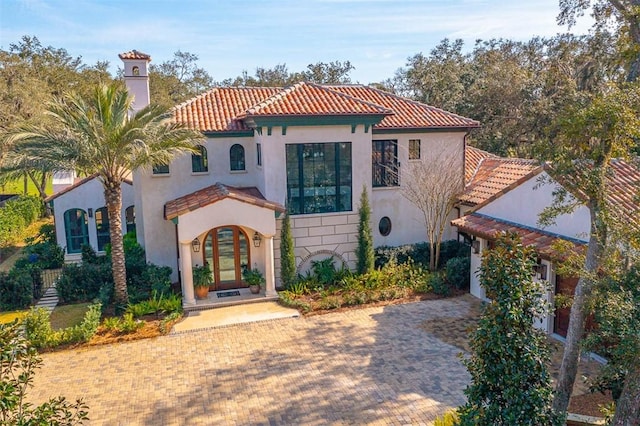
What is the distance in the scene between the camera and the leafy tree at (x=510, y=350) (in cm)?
723

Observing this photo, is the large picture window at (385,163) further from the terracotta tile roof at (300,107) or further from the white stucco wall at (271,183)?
the terracotta tile roof at (300,107)

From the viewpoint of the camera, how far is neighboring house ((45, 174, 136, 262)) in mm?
24797

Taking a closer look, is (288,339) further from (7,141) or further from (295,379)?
(7,141)

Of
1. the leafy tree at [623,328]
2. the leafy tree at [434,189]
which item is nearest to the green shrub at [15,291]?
the leafy tree at [434,189]

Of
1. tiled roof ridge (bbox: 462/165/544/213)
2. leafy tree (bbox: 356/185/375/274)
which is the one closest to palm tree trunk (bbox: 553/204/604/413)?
tiled roof ridge (bbox: 462/165/544/213)

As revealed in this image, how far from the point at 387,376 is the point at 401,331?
10.3 ft

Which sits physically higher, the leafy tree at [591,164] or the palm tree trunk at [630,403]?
the leafy tree at [591,164]

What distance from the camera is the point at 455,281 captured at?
19422 mm

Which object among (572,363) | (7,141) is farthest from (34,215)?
(572,363)

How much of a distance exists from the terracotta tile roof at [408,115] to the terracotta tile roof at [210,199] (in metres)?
6.10

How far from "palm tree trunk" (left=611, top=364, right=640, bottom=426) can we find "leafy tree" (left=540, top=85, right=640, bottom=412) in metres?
1.43

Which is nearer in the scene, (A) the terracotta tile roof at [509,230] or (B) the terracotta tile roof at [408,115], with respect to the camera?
(A) the terracotta tile roof at [509,230]

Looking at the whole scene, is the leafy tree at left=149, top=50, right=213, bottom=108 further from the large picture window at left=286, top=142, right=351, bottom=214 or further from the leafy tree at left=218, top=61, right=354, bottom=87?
the large picture window at left=286, top=142, right=351, bottom=214

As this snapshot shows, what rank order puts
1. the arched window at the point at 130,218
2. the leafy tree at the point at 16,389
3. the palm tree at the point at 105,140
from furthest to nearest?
the arched window at the point at 130,218, the palm tree at the point at 105,140, the leafy tree at the point at 16,389
